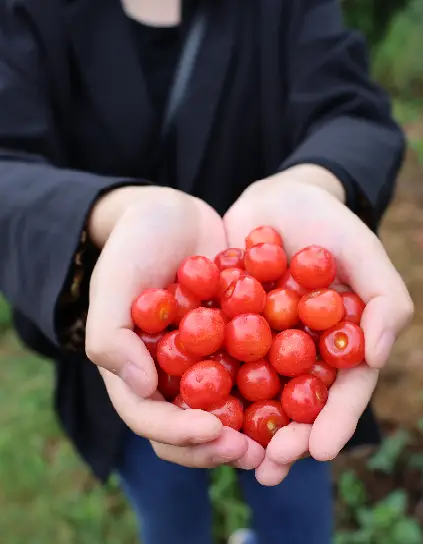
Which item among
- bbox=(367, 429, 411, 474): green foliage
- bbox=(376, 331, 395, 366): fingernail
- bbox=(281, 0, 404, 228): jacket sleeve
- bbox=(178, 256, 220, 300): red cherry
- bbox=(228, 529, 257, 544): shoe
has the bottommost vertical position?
bbox=(228, 529, 257, 544): shoe

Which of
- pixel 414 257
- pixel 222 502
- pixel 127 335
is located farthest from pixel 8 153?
pixel 414 257

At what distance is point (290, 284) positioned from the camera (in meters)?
1.11

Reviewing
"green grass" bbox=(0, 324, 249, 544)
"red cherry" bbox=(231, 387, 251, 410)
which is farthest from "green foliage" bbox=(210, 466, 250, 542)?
"red cherry" bbox=(231, 387, 251, 410)

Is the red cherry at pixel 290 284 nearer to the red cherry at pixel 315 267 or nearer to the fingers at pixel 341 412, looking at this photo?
the red cherry at pixel 315 267

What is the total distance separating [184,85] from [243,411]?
640mm

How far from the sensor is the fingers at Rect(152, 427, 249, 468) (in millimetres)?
861

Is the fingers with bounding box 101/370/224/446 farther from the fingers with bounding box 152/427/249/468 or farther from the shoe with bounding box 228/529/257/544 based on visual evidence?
the shoe with bounding box 228/529/257/544

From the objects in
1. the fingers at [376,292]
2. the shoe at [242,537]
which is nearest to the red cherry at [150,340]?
the fingers at [376,292]

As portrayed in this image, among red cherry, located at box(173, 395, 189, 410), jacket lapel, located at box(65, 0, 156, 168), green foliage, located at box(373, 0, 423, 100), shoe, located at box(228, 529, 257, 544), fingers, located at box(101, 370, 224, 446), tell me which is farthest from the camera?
green foliage, located at box(373, 0, 423, 100)

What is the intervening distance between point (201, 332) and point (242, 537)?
1.06 metres

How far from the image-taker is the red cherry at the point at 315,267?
1011 mm

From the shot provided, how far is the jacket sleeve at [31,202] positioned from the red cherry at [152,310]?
130mm

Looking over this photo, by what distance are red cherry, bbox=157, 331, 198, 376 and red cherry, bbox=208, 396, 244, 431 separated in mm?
80

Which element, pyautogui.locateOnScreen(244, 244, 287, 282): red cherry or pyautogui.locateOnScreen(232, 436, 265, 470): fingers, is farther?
pyautogui.locateOnScreen(244, 244, 287, 282): red cherry
